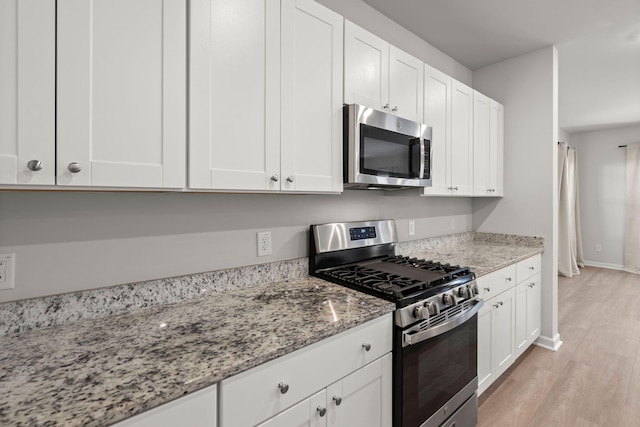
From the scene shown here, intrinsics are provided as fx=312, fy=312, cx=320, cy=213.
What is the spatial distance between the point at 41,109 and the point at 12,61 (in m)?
0.12

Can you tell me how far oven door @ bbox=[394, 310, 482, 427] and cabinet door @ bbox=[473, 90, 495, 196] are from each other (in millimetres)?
1353

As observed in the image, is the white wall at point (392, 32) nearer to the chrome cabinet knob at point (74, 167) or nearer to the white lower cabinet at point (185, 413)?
the chrome cabinet knob at point (74, 167)

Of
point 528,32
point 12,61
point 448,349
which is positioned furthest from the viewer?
point 528,32

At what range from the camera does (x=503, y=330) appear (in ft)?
7.22

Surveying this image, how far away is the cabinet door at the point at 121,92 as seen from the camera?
2.86ft

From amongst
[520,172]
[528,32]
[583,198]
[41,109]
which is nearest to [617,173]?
[583,198]

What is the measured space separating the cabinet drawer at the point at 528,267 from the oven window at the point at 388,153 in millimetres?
1230

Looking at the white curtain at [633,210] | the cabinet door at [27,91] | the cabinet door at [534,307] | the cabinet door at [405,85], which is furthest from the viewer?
the white curtain at [633,210]

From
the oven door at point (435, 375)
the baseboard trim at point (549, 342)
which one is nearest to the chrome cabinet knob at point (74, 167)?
the oven door at point (435, 375)

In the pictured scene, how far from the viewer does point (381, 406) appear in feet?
4.21

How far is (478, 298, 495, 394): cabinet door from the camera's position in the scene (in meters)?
1.95

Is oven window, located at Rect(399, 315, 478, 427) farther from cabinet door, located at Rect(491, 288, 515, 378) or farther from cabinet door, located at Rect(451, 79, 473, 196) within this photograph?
cabinet door, located at Rect(451, 79, 473, 196)

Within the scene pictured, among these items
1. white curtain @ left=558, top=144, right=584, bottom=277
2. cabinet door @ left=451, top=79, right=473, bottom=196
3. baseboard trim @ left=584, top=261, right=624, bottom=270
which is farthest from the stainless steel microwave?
baseboard trim @ left=584, top=261, right=624, bottom=270

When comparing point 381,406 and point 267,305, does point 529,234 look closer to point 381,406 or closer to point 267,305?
point 381,406
